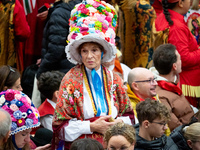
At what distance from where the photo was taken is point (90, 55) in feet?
15.0

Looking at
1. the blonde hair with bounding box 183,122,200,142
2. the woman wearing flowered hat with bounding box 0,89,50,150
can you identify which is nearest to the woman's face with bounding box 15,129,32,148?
the woman wearing flowered hat with bounding box 0,89,50,150

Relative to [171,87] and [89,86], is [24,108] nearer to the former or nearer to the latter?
[89,86]

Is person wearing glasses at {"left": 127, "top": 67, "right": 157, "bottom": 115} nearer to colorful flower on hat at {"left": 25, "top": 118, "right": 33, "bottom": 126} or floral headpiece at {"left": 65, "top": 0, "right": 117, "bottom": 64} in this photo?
floral headpiece at {"left": 65, "top": 0, "right": 117, "bottom": 64}

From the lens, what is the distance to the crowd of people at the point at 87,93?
4266 millimetres

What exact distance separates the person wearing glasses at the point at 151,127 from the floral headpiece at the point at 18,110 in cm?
112

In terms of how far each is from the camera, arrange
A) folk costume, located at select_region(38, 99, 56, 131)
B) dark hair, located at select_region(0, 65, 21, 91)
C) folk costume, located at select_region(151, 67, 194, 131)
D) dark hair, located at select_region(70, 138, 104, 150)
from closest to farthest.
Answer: dark hair, located at select_region(70, 138, 104, 150), dark hair, located at select_region(0, 65, 21, 91), folk costume, located at select_region(38, 99, 56, 131), folk costume, located at select_region(151, 67, 194, 131)

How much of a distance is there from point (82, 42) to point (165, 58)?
77.8 inches

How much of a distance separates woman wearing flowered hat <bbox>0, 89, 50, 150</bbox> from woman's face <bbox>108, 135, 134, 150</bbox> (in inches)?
28.8

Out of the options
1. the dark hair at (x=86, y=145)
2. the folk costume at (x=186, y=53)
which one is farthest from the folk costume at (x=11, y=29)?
the dark hair at (x=86, y=145)

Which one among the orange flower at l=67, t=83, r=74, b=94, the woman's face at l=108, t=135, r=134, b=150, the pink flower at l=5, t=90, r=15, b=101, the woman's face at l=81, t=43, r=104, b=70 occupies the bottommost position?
the woman's face at l=108, t=135, r=134, b=150

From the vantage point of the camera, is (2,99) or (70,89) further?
(70,89)

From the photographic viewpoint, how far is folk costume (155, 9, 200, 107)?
7.14 m

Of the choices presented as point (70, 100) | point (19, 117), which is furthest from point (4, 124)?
point (70, 100)

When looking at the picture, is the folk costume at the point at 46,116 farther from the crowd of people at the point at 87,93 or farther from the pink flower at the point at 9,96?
the pink flower at the point at 9,96
